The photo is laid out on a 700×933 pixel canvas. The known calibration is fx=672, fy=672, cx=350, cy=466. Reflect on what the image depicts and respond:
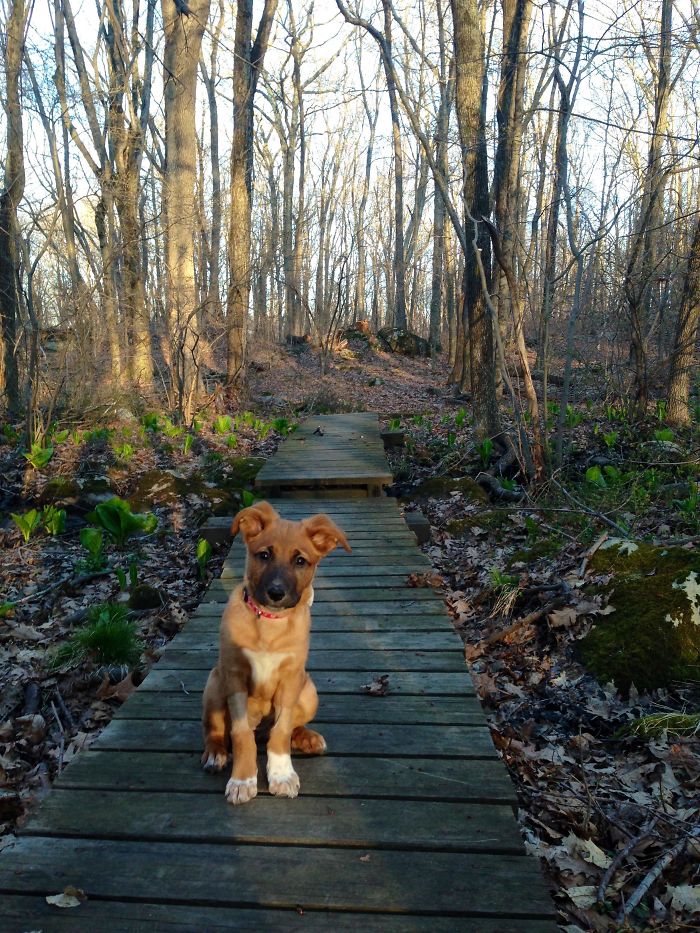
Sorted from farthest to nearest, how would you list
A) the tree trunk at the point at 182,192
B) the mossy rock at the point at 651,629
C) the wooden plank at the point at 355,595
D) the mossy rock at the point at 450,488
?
1. the tree trunk at the point at 182,192
2. the mossy rock at the point at 450,488
3. the wooden plank at the point at 355,595
4. the mossy rock at the point at 651,629

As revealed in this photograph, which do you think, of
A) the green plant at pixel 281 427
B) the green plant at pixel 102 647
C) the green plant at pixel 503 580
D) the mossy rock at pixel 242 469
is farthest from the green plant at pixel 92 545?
the green plant at pixel 281 427

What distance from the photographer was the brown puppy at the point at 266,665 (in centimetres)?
280

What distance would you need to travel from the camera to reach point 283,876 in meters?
2.32

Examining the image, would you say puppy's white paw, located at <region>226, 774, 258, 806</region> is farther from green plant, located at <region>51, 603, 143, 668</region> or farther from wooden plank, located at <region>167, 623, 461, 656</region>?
green plant, located at <region>51, 603, 143, 668</region>

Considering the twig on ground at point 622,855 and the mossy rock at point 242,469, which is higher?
the mossy rock at point 242,469

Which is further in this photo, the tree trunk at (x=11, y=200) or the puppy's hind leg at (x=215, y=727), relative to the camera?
the tree trunk at (x=11, y=200)

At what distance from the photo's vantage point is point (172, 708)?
360cm

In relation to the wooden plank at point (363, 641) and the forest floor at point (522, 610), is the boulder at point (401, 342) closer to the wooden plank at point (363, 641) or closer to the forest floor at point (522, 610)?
the forest floor at point (522, 610)

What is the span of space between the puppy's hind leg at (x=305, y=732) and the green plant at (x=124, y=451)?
7.26 m

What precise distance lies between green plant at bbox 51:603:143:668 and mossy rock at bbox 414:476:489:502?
5220mm

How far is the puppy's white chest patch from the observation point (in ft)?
9.34

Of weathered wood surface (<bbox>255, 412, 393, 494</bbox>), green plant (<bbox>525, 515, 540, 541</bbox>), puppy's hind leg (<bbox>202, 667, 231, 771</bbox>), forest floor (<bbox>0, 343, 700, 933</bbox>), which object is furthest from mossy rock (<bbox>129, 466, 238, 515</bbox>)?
puppy's hind leg (<bbox>202, 667, 231, 771</bbox>)

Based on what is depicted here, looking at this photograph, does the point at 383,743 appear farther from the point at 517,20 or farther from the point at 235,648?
the point at 517,20

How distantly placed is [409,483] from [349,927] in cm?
855
